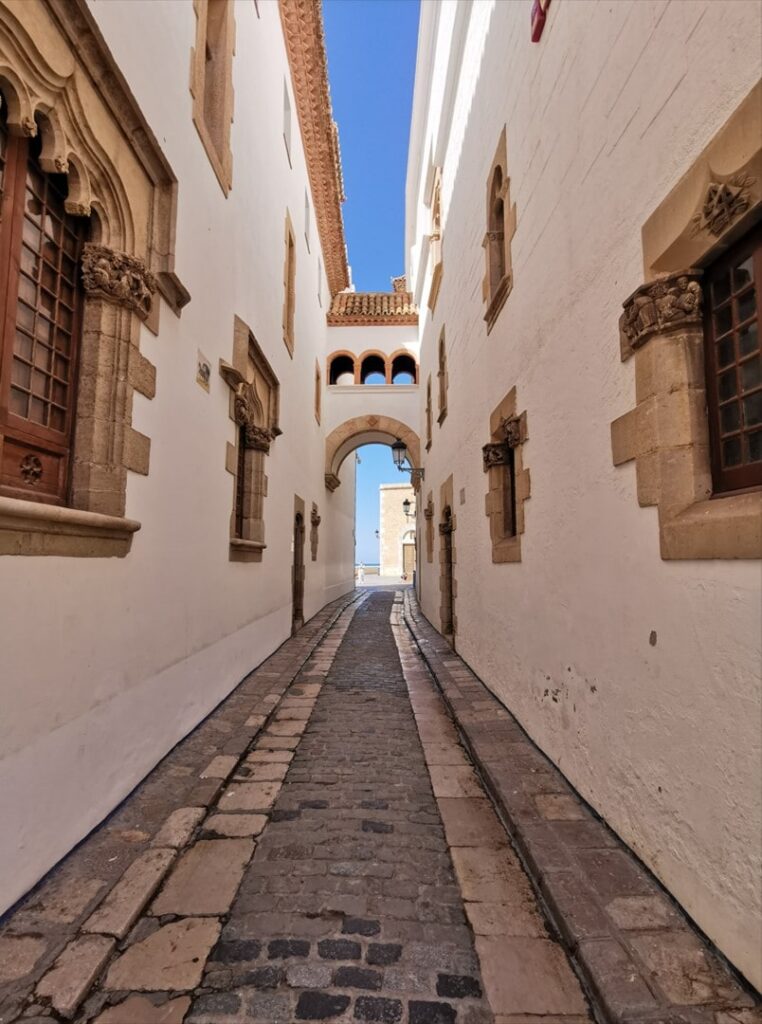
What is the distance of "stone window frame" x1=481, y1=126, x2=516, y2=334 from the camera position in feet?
16.5

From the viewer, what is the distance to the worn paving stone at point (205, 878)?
2289 mm

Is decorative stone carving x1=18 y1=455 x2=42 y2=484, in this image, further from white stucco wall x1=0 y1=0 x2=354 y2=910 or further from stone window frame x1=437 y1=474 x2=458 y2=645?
stone window frame x1=437 y1=474 x2=458 y2=645

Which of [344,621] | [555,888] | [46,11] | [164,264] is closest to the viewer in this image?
[555,888]

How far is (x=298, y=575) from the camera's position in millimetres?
10906

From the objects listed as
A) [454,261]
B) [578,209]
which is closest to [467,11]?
[454,261]

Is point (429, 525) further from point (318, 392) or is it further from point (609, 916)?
point (609, 916)

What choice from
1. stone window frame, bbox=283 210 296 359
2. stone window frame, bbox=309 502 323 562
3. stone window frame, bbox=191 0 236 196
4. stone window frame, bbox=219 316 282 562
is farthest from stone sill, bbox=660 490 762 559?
stone window frame, bbox=309 502 323 562

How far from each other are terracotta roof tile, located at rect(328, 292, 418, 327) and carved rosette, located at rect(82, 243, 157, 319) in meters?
14.9

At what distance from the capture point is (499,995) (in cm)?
183

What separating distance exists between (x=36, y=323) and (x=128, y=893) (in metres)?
2.82

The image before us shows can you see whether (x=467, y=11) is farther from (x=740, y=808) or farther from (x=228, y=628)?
(x=740, y=808)

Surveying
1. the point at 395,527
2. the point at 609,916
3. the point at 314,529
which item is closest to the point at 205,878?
the point at 609,916

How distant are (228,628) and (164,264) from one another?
355 centimetres

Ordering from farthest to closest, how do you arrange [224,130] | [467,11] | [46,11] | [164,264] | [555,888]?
[467,11], [224,130], [164,264], [46,11], [555,888]
